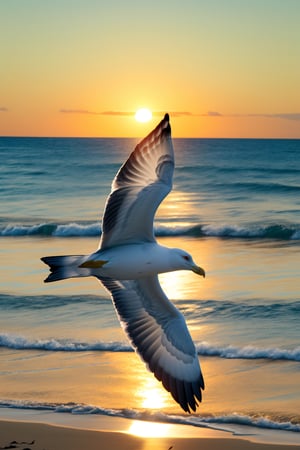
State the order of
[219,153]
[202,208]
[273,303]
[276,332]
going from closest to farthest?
[276,332], [273,303], [202,208], [219,153]

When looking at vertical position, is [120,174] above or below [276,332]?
above

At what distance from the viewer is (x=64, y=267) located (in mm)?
7004

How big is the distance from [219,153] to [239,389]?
220ft

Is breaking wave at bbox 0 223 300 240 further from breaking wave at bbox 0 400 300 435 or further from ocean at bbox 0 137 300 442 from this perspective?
breaking wave at bbox 0 400 300 435

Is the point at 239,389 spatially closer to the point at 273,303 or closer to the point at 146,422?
the point at 146,422

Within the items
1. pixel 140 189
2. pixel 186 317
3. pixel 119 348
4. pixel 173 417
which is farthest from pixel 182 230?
pixel 140 189

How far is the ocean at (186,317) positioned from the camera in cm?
1090

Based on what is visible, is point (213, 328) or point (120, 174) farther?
point (213, 328)

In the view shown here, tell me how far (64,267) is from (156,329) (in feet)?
3.95

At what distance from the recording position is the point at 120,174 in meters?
6.92

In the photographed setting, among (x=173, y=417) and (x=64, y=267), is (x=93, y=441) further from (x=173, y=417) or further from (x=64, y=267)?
(x=64, y=267)

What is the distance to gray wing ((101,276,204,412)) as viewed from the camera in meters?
7.74

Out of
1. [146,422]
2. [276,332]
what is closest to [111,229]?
[146,422]

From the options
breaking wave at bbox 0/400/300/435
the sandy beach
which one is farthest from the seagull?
breaking wave at bbox 0/400/300/435
